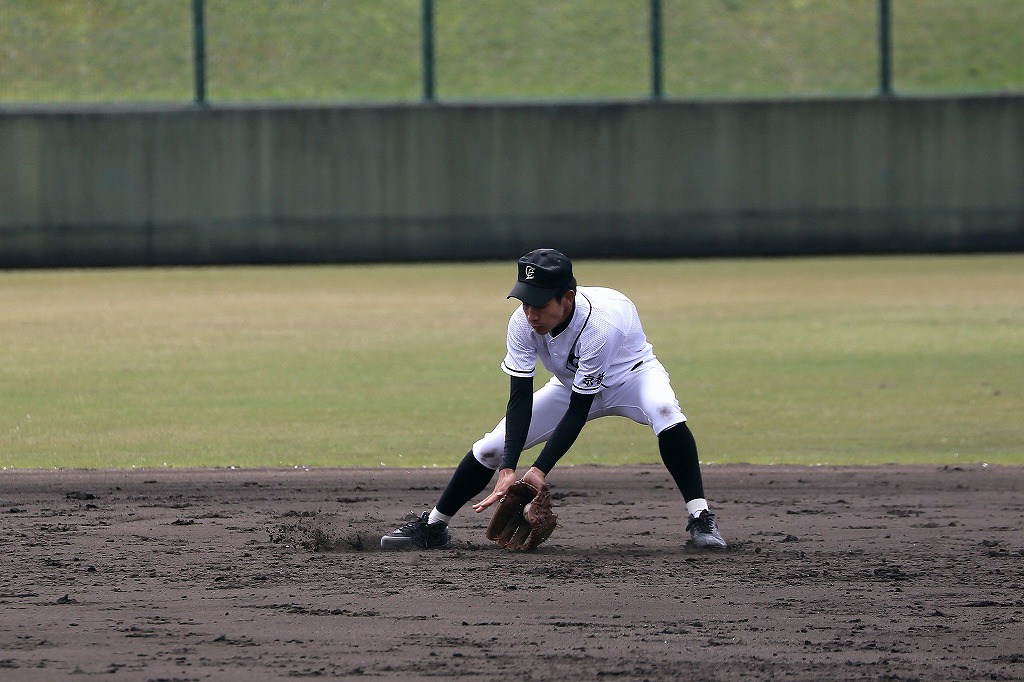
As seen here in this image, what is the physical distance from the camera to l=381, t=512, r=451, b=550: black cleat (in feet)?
22.7

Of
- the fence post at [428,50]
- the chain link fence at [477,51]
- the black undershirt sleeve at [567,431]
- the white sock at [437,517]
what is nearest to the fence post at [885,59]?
the chain link fence at [477,51]

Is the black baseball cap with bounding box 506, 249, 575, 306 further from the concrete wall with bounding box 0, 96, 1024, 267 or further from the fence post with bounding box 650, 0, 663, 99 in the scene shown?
the fence post with bounding box 650, 0, 663, 99

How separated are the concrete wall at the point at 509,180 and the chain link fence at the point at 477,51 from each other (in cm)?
70

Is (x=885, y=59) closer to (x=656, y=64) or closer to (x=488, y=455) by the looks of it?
(x=656, y=64)

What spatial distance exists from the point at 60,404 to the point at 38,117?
13430 millimetres

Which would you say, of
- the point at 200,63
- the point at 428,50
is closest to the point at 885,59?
the point at 428,50

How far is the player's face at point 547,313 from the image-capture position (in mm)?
6320

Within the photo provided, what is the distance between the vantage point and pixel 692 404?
11.2m

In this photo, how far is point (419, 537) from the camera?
6.91m

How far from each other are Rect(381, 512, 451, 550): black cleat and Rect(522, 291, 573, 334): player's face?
1.13m

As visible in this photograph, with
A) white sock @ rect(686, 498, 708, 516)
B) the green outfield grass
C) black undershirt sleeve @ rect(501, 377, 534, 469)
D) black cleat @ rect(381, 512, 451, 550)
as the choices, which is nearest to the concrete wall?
the green outfield grass

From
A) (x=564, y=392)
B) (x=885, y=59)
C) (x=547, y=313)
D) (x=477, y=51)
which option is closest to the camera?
(x=547, y=313)

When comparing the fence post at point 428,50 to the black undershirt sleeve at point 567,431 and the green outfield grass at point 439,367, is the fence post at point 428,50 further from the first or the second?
the black undershirt sleeve at point 567,431

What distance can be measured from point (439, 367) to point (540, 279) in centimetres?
693
